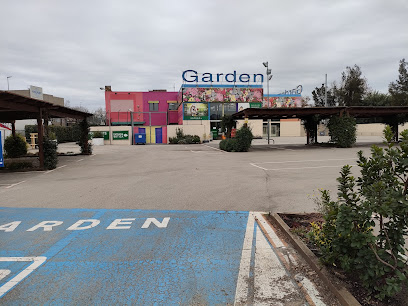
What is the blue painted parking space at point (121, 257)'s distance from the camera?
296cm

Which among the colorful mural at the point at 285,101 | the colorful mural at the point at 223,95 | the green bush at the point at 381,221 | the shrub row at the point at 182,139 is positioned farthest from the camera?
the colorful mural at the point at 285,101

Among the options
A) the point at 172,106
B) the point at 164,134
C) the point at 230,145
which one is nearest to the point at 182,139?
the point at 164,134

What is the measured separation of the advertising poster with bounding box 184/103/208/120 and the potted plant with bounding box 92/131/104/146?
41.8 feet

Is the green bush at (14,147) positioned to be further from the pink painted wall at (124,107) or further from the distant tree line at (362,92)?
the distant tree line at (362,92)

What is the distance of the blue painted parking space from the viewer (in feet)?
9.70

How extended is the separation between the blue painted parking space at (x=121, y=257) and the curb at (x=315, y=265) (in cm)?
67

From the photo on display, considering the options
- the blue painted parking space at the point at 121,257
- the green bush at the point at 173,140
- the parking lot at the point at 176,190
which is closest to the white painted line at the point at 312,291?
the blue painted parking space at the point at 121,257

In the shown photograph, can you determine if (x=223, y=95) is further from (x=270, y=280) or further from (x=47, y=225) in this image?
(x=270, y=280)

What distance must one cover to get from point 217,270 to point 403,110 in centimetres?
2783

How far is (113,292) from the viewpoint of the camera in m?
2.98

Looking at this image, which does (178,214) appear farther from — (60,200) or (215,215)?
(60,200)

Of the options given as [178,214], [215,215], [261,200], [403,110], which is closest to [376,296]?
[215,215]

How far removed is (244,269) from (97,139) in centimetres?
3802

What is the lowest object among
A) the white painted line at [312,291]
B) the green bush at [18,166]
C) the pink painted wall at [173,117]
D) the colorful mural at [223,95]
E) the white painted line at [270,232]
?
the white painted line at [312,291]
